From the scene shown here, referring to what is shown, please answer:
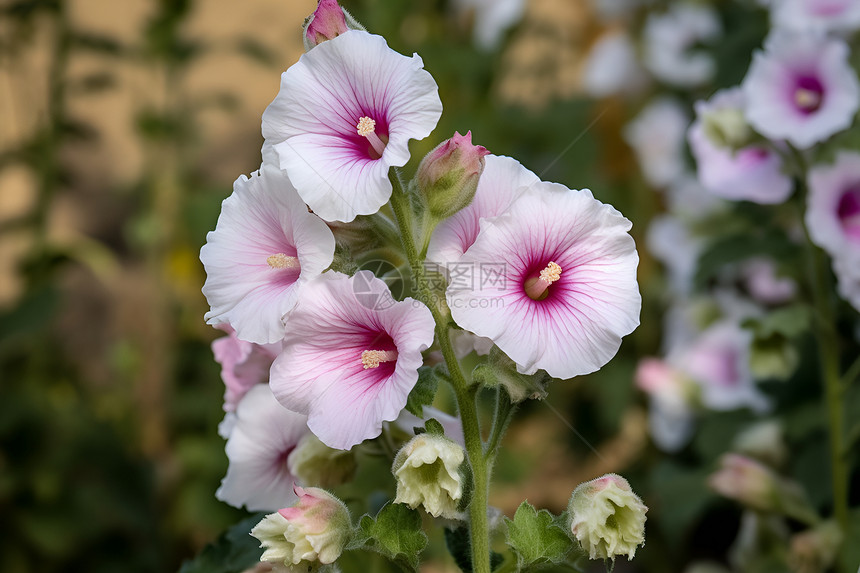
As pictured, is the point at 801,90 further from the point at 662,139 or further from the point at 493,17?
the point at 493,17

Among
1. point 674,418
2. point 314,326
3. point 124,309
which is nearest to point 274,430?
point 314,326

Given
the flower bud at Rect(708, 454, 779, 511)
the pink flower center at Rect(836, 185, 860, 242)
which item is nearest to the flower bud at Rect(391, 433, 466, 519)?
the flower bud at Rect(708, 454, 779, 511)

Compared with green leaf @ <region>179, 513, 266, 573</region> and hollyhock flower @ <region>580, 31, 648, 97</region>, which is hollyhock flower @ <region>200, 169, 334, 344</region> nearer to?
green leaf @ <region>179, 513, 266, 573</region>

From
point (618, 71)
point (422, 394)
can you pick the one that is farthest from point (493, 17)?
point (422, 394)

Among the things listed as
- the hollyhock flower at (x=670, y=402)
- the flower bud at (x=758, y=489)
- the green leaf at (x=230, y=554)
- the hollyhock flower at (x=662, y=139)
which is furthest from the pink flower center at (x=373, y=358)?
the hollyhock flower at (x=662, y=139)

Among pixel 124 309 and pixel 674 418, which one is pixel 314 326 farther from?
pixel 124 309

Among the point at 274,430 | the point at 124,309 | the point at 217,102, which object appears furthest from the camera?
the point at 124,309
